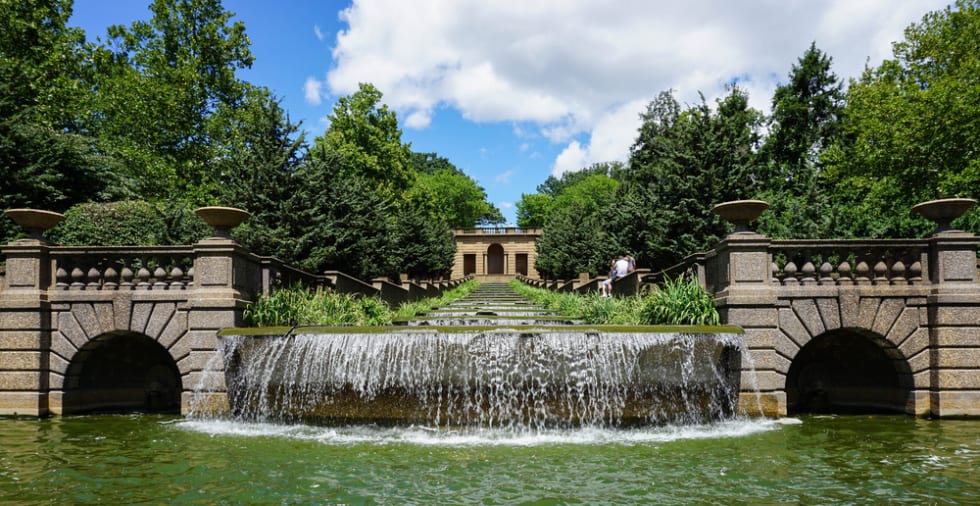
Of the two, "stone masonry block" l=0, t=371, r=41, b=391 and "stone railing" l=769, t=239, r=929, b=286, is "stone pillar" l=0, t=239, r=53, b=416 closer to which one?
"stone masonry block" l=0, t=371, r=41, b=391

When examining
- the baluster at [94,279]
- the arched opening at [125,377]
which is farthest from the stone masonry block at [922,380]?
the baluster at [94,279]

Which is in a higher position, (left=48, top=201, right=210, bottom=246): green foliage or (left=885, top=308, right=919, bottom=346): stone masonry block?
(left=48, top=201, right=210, bottom=246): green foliage

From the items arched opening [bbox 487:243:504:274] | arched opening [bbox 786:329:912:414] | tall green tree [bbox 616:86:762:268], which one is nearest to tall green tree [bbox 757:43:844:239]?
tall green tree [bbox 616:86:762:268]

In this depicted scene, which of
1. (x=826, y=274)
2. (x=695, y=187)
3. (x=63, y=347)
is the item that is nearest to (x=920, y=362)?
(x=826, y=274)

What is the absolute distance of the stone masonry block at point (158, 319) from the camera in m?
11.2

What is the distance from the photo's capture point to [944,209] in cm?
1066

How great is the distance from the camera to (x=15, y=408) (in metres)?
11.0

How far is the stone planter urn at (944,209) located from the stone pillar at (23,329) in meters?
15.0

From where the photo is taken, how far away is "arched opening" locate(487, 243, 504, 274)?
8788cm

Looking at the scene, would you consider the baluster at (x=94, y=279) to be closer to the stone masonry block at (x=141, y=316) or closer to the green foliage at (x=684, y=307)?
the stone masonry block at (x=141, y=316)

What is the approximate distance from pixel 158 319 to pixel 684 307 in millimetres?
9364

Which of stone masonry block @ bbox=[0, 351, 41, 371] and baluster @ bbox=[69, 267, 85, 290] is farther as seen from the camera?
baluster @ bbox=[69, 267, 85, 290]

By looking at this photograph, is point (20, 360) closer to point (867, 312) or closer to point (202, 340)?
point (202, 340)

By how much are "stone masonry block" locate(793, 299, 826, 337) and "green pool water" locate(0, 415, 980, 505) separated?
4.95ft
